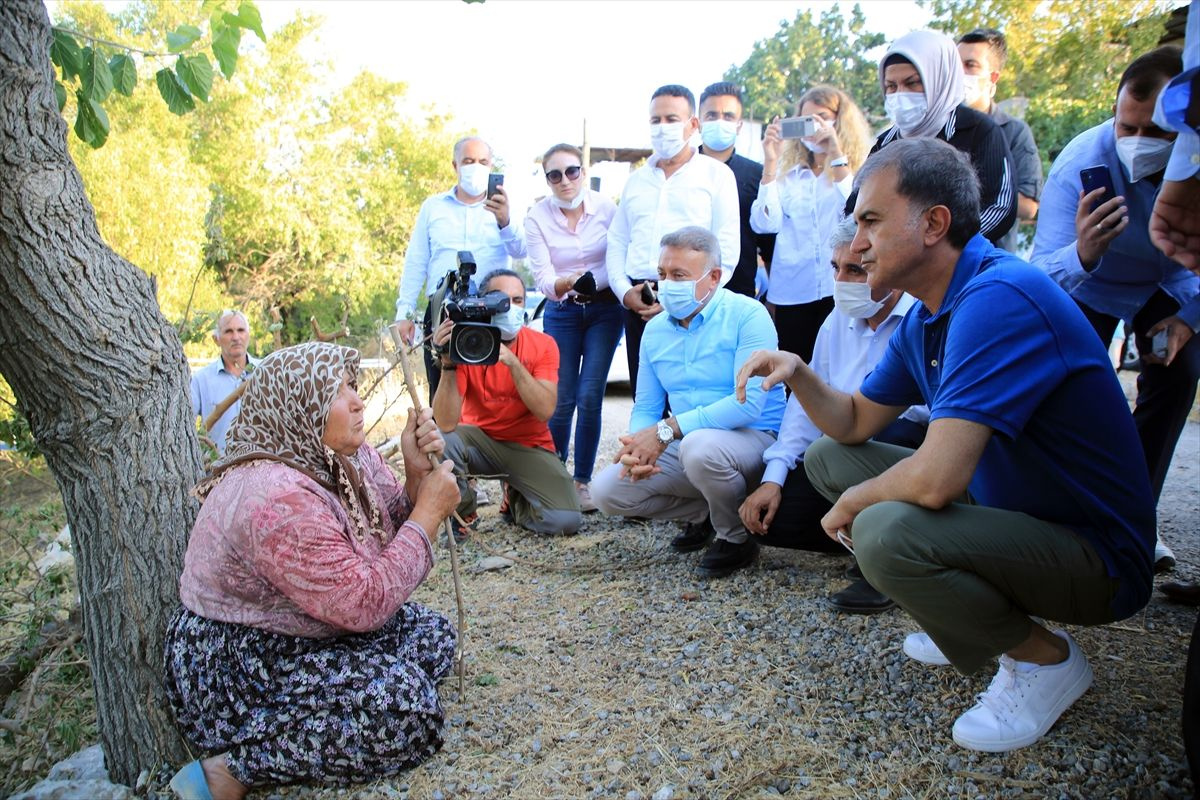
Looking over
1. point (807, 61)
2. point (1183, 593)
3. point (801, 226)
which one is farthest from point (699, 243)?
point (807, 61)

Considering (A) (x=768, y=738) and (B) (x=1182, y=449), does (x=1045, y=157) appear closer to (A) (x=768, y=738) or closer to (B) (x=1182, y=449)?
(B) (x=1182, y=449)

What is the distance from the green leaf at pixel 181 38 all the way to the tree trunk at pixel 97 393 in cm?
39

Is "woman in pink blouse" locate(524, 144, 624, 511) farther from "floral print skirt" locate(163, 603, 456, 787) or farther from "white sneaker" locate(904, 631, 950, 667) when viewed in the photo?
"floral print skirt" locate(163, 603, 456, 787)

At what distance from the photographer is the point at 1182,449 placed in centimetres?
604

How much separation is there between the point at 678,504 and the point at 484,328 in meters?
1.18

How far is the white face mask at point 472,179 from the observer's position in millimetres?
4977

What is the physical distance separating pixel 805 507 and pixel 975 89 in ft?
7.22

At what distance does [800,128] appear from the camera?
4.19 metres

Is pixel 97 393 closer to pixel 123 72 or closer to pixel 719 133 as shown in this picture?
pixel 123 72

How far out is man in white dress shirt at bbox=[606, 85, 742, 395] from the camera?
439 centimetres

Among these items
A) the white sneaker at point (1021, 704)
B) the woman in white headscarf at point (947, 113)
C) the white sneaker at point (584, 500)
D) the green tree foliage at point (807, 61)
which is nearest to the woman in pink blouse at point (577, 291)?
the white sneaker at point (584, 500)

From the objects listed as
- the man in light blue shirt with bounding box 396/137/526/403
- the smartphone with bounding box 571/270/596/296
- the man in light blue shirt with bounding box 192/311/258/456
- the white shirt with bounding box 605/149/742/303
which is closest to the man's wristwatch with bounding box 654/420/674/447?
the white shirt with bounding box 605/149/742/303

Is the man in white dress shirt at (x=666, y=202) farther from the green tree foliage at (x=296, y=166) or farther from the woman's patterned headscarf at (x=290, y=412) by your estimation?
the green tree foliage at (x=296, y=166)

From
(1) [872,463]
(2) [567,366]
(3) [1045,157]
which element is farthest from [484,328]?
(3) [1045,157]
